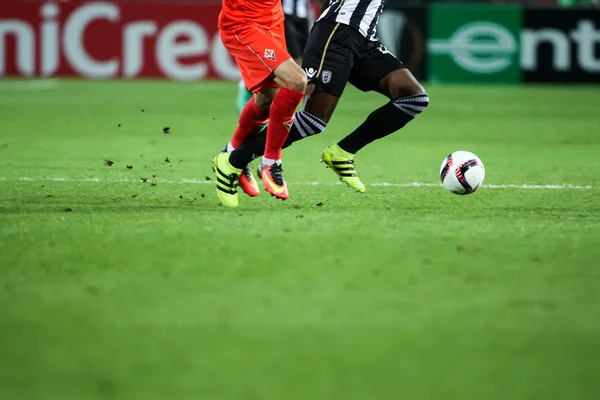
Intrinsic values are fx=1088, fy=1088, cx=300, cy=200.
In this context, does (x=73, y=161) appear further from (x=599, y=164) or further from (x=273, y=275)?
(x=273, y=275)

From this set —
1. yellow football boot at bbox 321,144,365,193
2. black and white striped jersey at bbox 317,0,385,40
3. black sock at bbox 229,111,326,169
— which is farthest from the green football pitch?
black and white striped jersey at bbox 317,0,385,40

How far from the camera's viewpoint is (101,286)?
414 centimetres

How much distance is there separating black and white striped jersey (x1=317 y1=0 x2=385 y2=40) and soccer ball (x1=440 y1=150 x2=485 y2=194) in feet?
3.06

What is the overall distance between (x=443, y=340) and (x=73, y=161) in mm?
5856

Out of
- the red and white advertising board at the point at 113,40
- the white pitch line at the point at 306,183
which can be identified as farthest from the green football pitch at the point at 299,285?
the red and white advertising board at the point at 113,40

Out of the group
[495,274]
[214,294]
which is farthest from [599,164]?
[214,294]

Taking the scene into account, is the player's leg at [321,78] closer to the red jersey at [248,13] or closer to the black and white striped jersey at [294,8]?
the red jersey at [248,13]

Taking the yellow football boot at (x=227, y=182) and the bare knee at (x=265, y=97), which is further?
the bare knee at (x=265, y=97)

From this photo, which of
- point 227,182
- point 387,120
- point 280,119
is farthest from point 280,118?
point 387,120

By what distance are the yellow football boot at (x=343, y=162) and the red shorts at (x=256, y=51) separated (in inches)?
22.2

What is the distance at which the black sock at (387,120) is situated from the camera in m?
6.61

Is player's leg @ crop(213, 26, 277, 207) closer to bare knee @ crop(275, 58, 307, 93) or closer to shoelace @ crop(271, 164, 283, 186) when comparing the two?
bare knee @ crop(275, 58, 307, 93)

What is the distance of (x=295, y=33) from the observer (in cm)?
1103

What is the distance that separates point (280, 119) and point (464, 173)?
1241 mm
